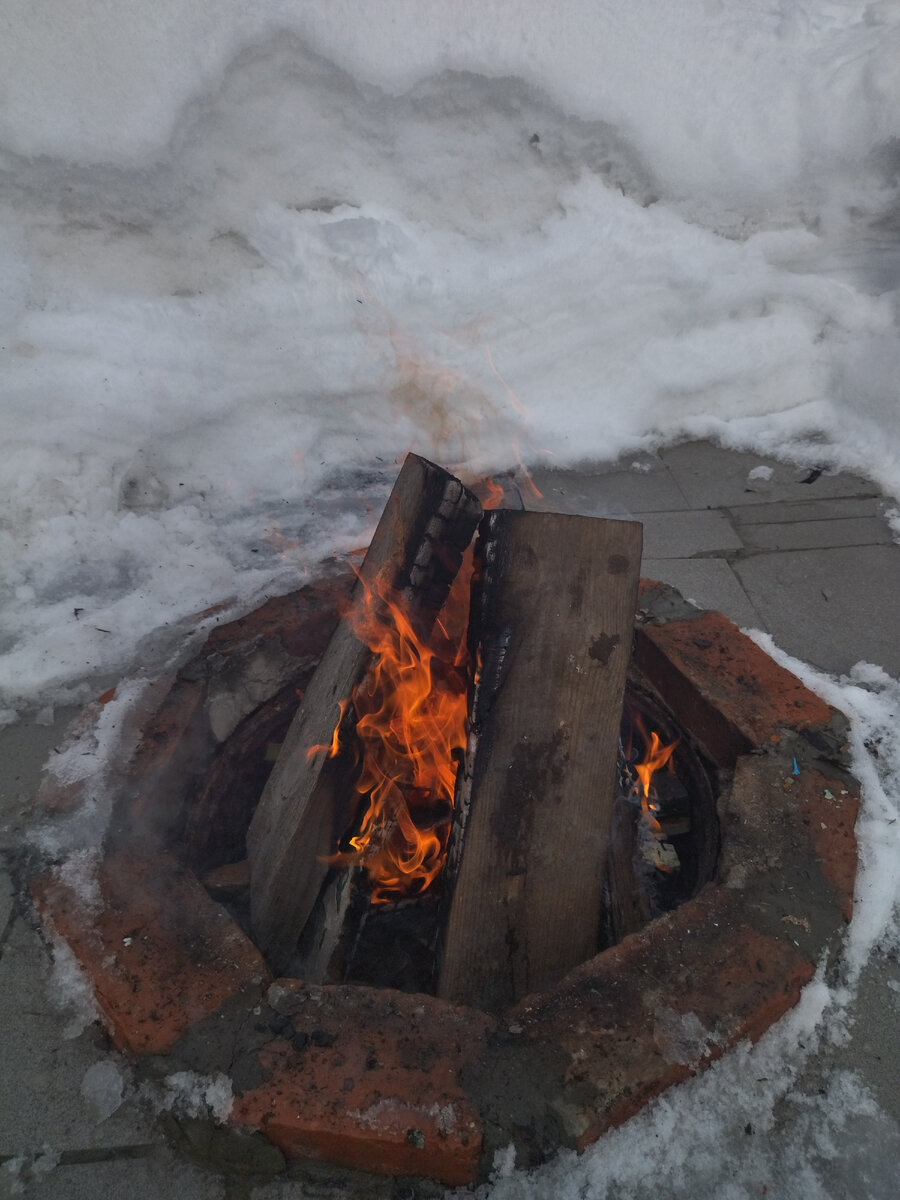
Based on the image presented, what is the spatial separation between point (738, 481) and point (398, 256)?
2.48 metres

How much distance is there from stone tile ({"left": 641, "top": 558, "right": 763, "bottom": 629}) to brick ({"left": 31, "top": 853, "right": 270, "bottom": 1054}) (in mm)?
2362

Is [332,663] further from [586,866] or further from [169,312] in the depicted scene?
[169,312]

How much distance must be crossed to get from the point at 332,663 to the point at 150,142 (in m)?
3.65

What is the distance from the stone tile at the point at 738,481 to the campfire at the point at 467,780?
2.29m

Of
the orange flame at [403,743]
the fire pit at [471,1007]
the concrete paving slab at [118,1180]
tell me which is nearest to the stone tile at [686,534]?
the fire pit at [471,1007]

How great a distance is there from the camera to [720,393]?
15.1 feet

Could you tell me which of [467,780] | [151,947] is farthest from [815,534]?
[151,947]

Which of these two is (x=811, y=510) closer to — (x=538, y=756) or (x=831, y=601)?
(x=831, y=601)

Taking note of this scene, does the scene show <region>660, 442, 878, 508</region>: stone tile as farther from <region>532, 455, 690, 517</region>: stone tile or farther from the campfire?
the campfire

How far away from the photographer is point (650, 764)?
7.75 feet

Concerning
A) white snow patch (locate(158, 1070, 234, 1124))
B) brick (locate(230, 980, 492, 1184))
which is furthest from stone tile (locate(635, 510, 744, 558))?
white snow patch (locate(158, 1070, 234, 1124))

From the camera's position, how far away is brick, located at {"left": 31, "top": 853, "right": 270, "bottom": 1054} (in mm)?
1508

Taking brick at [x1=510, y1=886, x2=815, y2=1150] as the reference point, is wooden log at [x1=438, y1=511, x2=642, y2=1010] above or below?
above

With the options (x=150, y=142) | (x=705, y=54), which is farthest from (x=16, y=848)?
(x=705, y=54)
